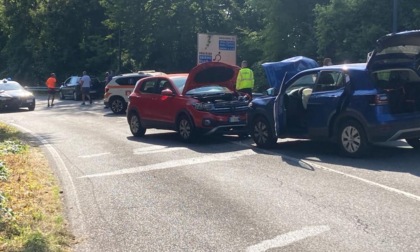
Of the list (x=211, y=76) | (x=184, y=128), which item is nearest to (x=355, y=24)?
(x=211, y=76)

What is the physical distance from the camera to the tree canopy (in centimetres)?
2928

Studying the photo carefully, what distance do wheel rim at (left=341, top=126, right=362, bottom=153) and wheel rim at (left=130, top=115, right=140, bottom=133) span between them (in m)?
6.93

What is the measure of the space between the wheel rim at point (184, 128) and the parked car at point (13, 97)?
1705 cm

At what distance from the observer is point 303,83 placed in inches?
517

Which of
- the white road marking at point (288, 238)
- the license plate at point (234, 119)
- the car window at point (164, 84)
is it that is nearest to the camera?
the white road marking at point (288, 238)

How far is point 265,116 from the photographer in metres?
13.6

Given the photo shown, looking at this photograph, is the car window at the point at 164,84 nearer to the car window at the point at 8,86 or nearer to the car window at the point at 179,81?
the car window at the point at 179,81

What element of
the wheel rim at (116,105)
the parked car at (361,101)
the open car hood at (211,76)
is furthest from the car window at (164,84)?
the wheel rim at (116,105)

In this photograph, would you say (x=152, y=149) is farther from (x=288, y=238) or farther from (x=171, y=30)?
(x=171, y=30)

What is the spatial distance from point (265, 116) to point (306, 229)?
260 inches

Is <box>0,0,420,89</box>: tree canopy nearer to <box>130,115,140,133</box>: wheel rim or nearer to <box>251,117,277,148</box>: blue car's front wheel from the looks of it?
<box>130,115,140,133</box>: wheel rim

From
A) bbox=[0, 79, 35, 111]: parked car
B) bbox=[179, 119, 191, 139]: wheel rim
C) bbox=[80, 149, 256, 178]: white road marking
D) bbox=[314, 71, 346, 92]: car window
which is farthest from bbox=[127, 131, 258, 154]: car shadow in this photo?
bbox=[0, 79, 35, 111]: parked car

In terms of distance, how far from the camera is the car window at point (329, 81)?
11898 millimetres

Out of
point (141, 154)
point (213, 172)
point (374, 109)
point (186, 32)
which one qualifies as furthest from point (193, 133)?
point (186, 32)
